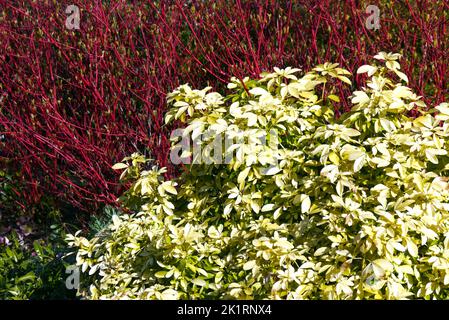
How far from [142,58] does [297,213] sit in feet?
7.76

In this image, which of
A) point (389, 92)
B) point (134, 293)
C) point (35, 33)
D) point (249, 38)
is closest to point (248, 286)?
point (134, 293)

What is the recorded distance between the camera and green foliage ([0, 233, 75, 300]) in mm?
4371

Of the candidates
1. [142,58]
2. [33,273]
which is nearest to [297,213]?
[33,273]

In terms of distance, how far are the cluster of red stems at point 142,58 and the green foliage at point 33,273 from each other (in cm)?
46

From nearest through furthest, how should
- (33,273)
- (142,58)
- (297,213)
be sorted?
(297,213), (33,273), (142,58)

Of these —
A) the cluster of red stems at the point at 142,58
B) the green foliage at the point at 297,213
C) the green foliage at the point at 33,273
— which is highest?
the cluster of red stems at the point at 142,58

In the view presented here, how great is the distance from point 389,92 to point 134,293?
1.39 m

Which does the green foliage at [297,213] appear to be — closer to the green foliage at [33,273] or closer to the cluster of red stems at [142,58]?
the green foliage at [33,273]

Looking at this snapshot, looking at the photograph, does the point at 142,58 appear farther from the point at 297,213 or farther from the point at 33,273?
the point at 297,213

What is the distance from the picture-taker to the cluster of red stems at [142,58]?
4.84 m

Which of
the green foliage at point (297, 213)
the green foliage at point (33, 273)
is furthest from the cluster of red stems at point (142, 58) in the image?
the green foliage at point (297, 213)

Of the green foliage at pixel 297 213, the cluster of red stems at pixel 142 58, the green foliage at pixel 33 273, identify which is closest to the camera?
the green foliage at pixel 297 213

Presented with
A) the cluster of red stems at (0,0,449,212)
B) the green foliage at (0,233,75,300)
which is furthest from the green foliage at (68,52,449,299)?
the cluster of red stems at (0,0,449,212)

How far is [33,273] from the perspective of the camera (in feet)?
14.9
